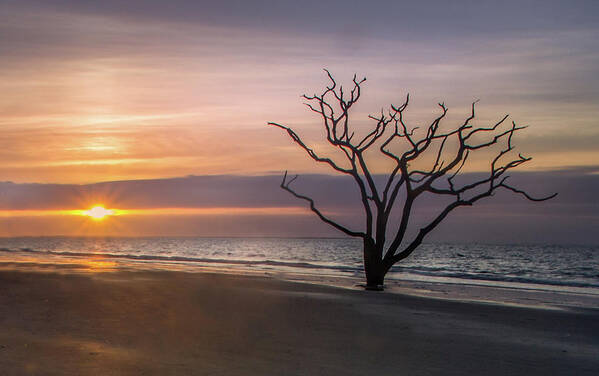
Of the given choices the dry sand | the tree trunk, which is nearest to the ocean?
the tree trunk

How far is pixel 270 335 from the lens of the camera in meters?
8.65

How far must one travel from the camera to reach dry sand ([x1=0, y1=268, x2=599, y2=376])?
6.68 meters

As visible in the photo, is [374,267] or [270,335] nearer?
[270,335]

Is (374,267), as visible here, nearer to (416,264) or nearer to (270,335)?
(270,335)

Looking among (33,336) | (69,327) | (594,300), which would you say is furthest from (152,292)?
(594,300)

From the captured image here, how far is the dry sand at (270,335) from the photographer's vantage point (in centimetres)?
668

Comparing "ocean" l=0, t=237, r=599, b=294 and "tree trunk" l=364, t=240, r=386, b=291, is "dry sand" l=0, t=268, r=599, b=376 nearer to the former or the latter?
"tree trunk" l=364, t=240, r=386, b=291

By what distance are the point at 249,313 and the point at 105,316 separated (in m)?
2.47

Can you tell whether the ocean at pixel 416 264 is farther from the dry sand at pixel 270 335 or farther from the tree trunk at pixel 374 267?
the dry sand at pixel 270 335

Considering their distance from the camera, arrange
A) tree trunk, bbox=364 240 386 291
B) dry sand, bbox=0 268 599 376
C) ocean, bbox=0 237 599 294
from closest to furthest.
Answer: dry sand, bbox=0 268 599 376, tree trunk, bbox=364 240 386 291, ocean, bbox=0 237 599 294

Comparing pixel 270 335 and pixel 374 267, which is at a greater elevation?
pixel 374 267

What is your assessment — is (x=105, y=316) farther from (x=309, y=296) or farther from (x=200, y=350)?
(x=309, y=296)

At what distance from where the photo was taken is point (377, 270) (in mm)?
18844

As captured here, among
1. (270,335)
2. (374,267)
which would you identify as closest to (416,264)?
(374,267)
